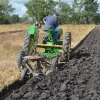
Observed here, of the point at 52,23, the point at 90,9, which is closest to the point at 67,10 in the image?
the point at 90,9

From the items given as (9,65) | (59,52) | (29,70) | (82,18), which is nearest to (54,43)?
(59,52)

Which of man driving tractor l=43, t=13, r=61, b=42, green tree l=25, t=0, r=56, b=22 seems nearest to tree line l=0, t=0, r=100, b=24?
green tree l=25, t=0, r=56, b=22

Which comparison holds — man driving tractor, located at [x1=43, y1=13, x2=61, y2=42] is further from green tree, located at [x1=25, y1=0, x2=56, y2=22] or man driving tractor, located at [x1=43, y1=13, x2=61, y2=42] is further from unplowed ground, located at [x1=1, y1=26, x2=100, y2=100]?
green tree, located at [x1=25, y1=0, x2=56, y2=22]

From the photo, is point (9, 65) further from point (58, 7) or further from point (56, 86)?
point (58, 7)

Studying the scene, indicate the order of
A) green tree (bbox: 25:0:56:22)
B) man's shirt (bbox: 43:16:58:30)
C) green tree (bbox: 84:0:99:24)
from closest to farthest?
1. man's shirt (bbox: 43:16:58:30)
2. green tree (bbox: 25:0:56:22)
3. green tree (bbox: 84:0:99:24)

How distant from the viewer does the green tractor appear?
8.91 metres

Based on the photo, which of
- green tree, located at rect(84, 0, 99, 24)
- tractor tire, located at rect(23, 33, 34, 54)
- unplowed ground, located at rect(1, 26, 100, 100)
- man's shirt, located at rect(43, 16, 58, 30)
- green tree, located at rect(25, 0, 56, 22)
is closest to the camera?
unplowed ground, located at rect(1, 26, 100, 100)

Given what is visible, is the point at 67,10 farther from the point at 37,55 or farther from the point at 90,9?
the point at 37,55

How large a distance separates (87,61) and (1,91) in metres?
5.08

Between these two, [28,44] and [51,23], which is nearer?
[28,44]

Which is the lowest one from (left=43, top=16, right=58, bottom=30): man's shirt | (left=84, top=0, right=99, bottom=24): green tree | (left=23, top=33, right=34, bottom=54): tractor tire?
(left=84, top=0, right=99, bottom=24): green tree

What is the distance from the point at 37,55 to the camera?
957 centimetres

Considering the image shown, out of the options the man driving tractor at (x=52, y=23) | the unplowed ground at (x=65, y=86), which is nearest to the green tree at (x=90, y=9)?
the man driving tractor at (x=52, y=23)

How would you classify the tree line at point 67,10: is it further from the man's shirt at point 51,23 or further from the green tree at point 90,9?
the man's shirt at point 51,23
